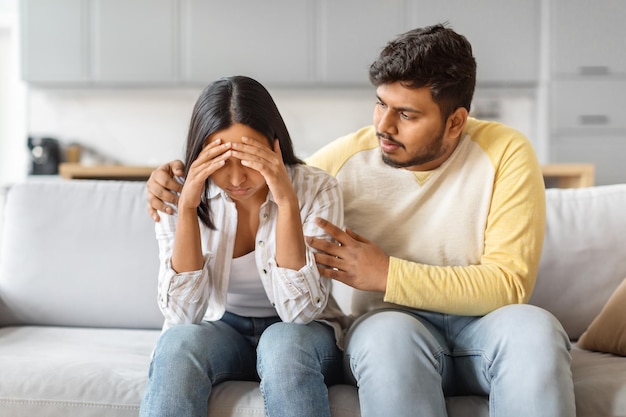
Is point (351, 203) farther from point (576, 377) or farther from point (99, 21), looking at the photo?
point (99, 21)

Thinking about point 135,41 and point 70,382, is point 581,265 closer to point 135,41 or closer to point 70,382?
point 70,382

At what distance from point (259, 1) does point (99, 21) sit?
1.11 m

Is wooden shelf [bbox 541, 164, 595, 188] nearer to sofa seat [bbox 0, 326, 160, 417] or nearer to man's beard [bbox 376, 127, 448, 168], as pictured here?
man's beard [bbox 376, 127, 448, 168]

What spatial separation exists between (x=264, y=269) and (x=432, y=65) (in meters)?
0.57

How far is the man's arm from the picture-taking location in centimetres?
162

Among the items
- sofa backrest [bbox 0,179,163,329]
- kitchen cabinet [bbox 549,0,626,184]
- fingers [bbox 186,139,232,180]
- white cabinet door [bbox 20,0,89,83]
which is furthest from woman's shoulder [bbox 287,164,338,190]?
white cabinet door [bbox 20,0,89,83]

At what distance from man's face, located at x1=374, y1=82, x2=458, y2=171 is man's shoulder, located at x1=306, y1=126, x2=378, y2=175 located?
95mm

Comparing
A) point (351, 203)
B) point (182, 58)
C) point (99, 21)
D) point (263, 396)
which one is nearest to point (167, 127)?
point (182, 58)

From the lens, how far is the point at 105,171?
4504 millimetres

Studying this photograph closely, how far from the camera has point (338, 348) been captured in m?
1.58

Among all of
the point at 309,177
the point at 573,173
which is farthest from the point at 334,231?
the point at 573,173

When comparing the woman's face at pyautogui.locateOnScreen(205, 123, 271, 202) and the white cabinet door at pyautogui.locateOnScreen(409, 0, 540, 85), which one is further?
the white cabinet door at pyautogui.locateOnScreen(409, 0, 540, 85)

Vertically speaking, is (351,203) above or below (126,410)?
above

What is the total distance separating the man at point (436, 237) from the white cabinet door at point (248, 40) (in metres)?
3.34
